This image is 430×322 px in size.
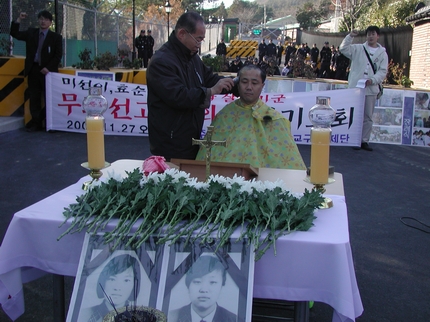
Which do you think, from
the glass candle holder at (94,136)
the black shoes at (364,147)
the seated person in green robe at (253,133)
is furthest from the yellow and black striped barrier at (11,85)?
the glass candle holder at (94,136)

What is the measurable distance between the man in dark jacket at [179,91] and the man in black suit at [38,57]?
5.79 m

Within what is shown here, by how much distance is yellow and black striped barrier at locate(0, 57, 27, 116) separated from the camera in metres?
9.06

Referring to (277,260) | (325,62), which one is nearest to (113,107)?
(277,260)

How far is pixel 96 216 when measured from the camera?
1.96m

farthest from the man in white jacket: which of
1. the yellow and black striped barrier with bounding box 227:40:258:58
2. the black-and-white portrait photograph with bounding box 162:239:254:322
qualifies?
the yellow and black striped barrier with bounding box 227:40:258:58

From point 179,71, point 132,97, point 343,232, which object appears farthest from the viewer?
point 132,97

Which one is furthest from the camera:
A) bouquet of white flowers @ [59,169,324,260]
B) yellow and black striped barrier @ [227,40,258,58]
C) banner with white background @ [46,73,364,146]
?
yellow and black striped barrier @ [227,40,258,58]

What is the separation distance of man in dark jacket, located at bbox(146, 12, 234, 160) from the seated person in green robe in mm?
166

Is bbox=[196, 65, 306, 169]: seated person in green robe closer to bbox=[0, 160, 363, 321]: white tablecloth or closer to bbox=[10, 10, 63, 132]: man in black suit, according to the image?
bbox=[0, 160, 363, 321]: white tablecloth

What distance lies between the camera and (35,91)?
8.77 m

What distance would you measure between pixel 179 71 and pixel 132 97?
5570mm

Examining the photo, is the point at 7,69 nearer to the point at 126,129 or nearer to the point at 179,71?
the point at 126,129

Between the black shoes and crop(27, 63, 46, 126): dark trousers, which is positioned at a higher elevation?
crop(27, 63, 46, 126): dark trousers

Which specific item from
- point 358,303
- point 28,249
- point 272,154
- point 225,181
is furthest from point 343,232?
point 272,154
